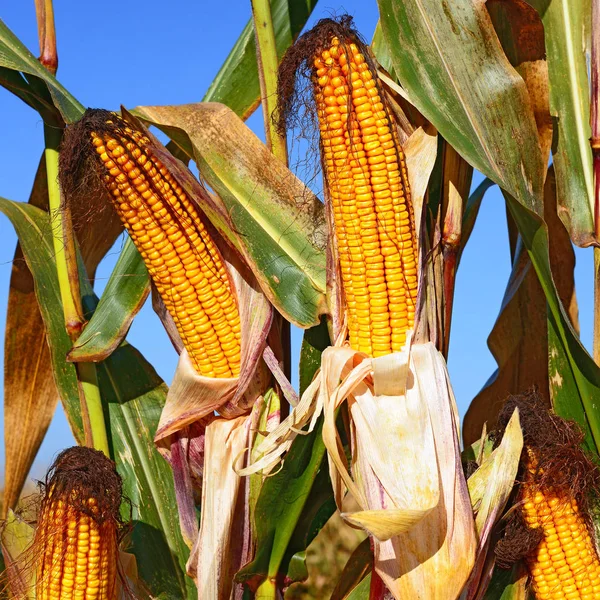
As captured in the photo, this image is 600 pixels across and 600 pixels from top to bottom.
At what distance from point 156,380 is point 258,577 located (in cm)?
83

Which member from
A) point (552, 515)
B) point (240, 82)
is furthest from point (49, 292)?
point (552, 515)

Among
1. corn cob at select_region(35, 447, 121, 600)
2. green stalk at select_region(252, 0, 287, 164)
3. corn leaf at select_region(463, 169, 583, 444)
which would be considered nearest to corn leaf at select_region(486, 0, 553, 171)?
corn leaf at select_region(463, 169, 583, 444)

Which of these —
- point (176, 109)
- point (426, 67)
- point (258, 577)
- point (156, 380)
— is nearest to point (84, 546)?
point (258, 577)

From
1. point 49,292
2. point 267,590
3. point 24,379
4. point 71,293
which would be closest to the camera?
point 267,590

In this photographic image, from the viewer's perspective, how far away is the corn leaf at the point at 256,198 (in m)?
2.14

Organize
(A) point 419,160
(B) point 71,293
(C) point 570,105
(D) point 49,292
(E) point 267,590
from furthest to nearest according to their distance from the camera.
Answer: (D) point 49,292
(B) point 71,293
(C) point 570,105
(E) point 267,590
(A) point 419,160

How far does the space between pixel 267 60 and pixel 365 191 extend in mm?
610

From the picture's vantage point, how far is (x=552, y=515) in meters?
2.03

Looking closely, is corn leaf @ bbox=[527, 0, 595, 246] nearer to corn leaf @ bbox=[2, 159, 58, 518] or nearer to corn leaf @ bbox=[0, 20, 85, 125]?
Answer: corn leaf @ bbox=[0, 20, 85, 125]

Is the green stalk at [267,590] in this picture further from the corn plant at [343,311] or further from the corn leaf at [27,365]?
the corn leaf at [27,365]

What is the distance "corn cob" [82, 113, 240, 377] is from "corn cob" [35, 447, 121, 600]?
39 centimetres

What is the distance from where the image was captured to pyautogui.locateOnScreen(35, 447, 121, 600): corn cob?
2.04 metres

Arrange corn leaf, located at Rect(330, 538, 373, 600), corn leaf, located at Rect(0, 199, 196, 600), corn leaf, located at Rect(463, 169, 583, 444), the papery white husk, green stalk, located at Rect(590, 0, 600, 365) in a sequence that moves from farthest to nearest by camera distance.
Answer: corn leaf, located at Rect(463, 169, 583, 444)
corn leaf, located at Rect(0, 199, 196, 600)
corn leaf, located at Rect(330, 538, 373, 600)
green stalk, located at Rect(590, 0, 600, 365)
the papery white husk

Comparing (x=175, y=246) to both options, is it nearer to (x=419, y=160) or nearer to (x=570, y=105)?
(x=419, y=160)
